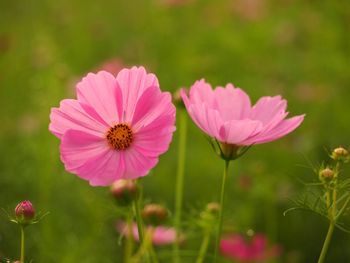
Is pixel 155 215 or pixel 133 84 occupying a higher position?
pixel 133 84

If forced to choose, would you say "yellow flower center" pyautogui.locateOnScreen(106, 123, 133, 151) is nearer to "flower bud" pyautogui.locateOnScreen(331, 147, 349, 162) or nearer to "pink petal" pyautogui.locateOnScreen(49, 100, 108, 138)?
"pink petal" pyautogui.locateOnScreen(49, 100, 108, 138)

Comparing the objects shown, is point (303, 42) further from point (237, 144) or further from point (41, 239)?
point (237, 144)

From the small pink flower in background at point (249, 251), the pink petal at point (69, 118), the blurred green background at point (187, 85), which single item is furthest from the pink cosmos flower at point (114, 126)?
the small pink flower in background at point (249, 251)

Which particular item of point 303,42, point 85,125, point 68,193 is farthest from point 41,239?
point 303,42

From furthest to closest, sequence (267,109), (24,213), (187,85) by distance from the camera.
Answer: (187,85)
(267,109)
(24,213)

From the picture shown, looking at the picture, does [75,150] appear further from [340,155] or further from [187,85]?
[187,85]

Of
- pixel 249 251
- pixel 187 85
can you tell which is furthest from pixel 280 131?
pixel 187 85
